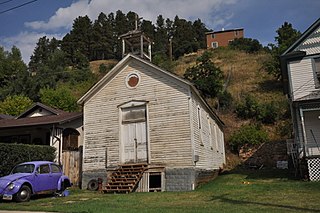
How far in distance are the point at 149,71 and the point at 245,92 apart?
2924 centimetres

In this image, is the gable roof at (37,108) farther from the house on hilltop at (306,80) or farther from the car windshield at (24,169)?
the house on hilltop at (306,80)

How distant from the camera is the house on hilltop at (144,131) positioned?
661 inches

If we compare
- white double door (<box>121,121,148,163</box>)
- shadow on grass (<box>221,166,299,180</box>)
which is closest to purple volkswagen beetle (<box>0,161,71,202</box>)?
white double door (<box>121,121,148,163</box>)

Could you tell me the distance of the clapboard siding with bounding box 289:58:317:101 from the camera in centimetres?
1867

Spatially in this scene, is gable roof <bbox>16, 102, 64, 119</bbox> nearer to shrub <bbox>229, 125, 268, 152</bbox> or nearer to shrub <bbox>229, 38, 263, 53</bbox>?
shrub <bbox>229, 125, 268, 152</bbox>

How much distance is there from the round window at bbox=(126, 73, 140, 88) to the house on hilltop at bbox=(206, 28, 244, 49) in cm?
6785

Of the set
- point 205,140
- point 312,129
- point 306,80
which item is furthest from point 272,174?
point 306,80

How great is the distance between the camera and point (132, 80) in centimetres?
1898

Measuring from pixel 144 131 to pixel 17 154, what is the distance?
6784 mm

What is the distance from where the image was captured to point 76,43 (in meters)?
93.7

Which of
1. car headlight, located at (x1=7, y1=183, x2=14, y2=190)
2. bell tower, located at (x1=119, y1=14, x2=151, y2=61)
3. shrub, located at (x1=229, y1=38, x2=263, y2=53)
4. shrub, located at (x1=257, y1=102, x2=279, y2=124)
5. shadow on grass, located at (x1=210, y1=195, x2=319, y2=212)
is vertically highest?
shrub, located at (x1=229, y1=38, x2=263, y2=53)

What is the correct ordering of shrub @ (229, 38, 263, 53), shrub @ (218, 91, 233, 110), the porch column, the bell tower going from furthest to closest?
shrub @ (229, 38, 263, 53)
shrub @ (218, 91, 233, 110)
the porch column
the bell tower

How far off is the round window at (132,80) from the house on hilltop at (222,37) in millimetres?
67849

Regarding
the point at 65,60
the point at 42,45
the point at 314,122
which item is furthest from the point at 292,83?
the point at 42,45
